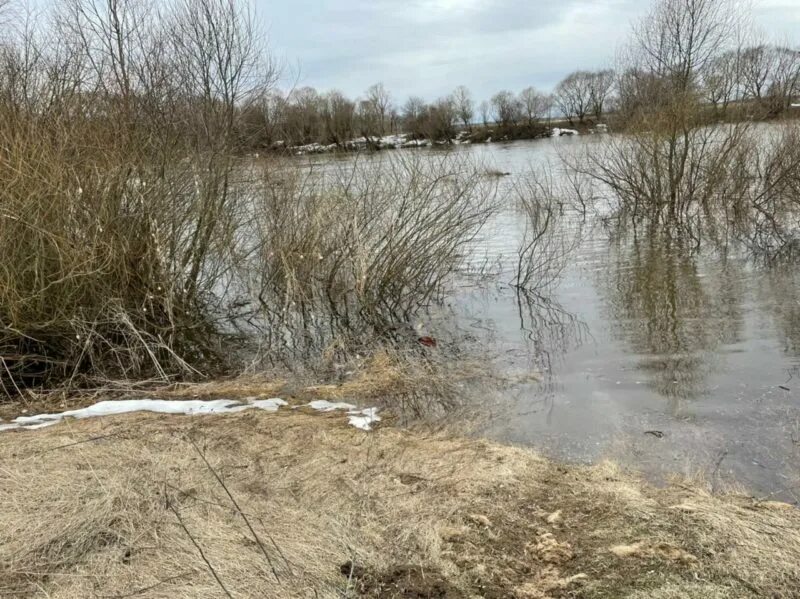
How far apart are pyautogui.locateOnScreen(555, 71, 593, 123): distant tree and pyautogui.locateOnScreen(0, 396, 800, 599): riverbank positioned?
72393 millimetres

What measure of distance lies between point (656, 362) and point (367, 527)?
15.7ft

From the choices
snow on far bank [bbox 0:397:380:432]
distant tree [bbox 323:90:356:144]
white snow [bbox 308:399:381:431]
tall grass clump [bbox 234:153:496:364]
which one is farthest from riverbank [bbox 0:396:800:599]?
distant tree [bbox 323:90:356:144]

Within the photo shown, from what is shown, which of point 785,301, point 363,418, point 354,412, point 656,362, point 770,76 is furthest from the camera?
point 770,76

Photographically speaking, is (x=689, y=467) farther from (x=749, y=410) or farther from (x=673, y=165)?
(x=673, y=165)

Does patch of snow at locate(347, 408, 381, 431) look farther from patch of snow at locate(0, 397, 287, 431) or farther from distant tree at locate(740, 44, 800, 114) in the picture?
distant tree at locate(740, 44, 800, 114)

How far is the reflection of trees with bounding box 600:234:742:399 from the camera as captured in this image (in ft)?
23.1

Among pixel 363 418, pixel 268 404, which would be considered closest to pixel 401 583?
pixel 363 418

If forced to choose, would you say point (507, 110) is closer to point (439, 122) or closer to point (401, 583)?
point (439, 122)

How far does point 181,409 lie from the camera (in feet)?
21.1

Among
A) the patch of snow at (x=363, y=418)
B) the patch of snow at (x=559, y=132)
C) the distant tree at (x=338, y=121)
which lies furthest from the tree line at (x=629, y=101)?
the patch of snow at (x=559, y=132)

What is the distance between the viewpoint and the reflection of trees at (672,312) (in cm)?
705

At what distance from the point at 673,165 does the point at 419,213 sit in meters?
11.1

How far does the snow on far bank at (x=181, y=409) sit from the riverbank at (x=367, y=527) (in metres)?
1.01

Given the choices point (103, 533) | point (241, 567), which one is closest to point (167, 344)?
point (103, 533)
